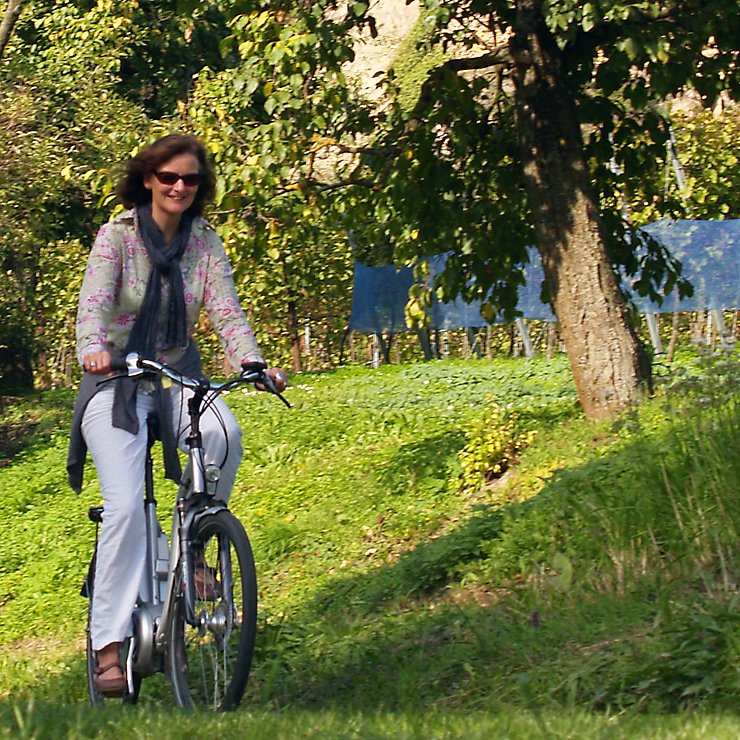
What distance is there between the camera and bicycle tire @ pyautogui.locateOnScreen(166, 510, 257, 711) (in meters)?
4.09

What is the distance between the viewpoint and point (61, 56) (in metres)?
20.5

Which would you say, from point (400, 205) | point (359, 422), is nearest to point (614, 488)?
point (400, 205)

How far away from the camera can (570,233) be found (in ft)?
28.3

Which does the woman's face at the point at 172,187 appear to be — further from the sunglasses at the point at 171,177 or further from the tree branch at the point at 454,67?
the tree branch at the point at 454,67

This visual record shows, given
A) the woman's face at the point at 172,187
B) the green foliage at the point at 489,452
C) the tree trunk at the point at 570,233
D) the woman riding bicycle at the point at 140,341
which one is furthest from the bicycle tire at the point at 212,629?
the tree trunk at the point at 570,233

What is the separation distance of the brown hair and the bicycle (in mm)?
824

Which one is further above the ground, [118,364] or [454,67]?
[454,67]

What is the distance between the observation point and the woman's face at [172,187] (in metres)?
4.63

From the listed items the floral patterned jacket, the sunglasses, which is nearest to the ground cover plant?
the floral patterned jacket

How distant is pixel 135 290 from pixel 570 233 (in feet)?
Result: 15.4

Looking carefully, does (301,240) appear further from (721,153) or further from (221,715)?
(721,153)

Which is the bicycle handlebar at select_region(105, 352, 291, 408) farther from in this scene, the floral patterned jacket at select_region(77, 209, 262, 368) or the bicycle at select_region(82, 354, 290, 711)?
the floral patterned jacket at select_region(77, 209, 262, 368)

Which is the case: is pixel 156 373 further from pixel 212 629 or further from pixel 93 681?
pixel 93 681

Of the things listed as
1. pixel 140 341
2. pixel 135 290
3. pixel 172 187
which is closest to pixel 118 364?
pixel 140 341
